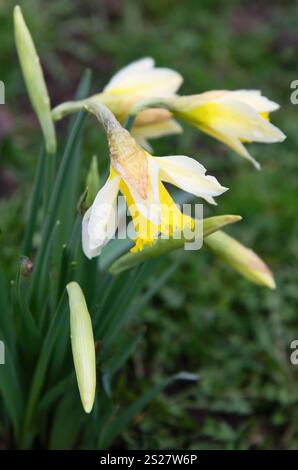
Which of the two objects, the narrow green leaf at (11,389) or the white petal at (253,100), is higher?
the white petal at (253,100)

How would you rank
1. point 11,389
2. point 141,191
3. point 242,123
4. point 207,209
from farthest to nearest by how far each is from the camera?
point 207,209 → point 11,389 → point 242,123 → point 141,191

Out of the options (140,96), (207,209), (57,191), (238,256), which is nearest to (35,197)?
(57,191)

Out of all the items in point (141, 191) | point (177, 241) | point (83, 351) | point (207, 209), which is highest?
point (141, 191)

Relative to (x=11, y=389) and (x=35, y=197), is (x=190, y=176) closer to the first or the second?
(x=35, y=197)

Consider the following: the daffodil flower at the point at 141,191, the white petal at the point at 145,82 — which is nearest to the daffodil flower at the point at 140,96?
the white petal at the point at 145,82

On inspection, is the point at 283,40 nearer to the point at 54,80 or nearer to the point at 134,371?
the point at 54,80

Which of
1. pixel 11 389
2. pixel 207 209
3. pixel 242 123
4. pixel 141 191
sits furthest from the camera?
pixel 207 209

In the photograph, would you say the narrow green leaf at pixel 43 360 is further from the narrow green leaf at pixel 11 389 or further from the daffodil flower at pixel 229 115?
the daffodil flower at pixel 229 115

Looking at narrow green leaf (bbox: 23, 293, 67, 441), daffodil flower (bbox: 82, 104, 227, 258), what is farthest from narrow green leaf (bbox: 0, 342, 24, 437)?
daffodil flower (bbox: 82, 104, 227, 258)
